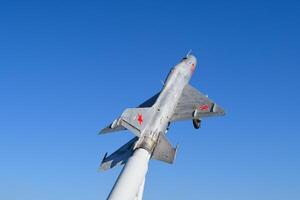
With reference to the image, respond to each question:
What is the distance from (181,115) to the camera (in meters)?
52.2

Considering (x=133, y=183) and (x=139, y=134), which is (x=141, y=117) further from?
(x=133, y=183)

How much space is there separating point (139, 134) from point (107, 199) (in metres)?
9.97

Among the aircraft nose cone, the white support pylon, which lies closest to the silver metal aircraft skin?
the white support pylon

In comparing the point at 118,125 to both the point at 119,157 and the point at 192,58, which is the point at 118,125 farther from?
the point at 192,58

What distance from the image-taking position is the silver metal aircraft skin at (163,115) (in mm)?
45375


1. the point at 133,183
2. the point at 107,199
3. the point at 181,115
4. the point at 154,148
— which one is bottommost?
the point at 107,199

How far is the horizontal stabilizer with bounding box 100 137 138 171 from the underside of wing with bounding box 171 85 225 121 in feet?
23.3

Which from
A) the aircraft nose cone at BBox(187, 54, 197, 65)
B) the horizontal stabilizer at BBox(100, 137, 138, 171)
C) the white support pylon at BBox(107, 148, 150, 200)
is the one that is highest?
the aircraft nose cone at BBox(187, 54, 197, 65)

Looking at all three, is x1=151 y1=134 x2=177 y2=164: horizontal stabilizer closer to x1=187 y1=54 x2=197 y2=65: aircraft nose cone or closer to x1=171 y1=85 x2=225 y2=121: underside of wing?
x1=171 y1=85 x2=225 y2=121: underside of wing

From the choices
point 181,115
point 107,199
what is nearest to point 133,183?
point 107,199

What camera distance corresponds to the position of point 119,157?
46781 mm

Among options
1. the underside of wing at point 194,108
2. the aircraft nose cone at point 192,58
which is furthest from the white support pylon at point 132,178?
the aircraft nose cone at point 192,58

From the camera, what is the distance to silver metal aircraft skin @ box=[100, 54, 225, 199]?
1786 inches

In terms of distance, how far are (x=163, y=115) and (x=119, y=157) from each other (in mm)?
6654
